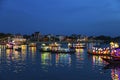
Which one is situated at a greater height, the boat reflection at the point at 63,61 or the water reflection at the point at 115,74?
the boat reflection at the point at 63,61

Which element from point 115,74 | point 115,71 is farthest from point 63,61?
point 115,74

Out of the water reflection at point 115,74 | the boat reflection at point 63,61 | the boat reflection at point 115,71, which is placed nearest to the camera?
the water reflection at point 115,74

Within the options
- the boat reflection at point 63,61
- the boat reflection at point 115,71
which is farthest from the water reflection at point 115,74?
the boat reflection at point 63,61

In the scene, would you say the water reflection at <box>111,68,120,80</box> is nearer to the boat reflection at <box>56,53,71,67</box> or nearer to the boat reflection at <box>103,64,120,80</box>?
the boat reflection at <box>103,64,120,80</box>

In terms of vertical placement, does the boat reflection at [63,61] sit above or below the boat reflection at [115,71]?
above

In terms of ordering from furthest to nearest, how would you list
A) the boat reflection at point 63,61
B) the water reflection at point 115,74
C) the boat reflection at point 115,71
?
the boat reflection at point 63,61, the boat reflection at point 115,71, the water reflection at point 115,74

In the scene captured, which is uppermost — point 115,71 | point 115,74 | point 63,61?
point 63,61

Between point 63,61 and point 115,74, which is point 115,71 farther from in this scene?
point 63,61

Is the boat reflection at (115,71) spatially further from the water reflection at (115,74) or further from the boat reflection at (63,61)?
the boat reflection at (63,61)

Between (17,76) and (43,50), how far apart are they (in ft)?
185

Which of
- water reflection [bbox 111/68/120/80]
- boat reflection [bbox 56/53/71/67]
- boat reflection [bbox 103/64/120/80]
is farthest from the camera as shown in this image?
boat reflection [bbox 56/53/71/67]

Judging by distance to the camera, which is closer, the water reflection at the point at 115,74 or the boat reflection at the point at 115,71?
the water reflection at the point at 115,74

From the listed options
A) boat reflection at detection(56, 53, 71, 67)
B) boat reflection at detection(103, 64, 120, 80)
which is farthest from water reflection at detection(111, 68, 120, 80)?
boat reflection at detection(56, 53, 71, 67)

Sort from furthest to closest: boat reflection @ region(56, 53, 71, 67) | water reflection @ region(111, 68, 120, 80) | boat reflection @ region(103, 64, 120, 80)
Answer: boat reflection @ region(56, 53, 71, 67) < boat reflection @ region(103, 64, 120, 80) < water reflection @ region(111, 68, 120, 80)
